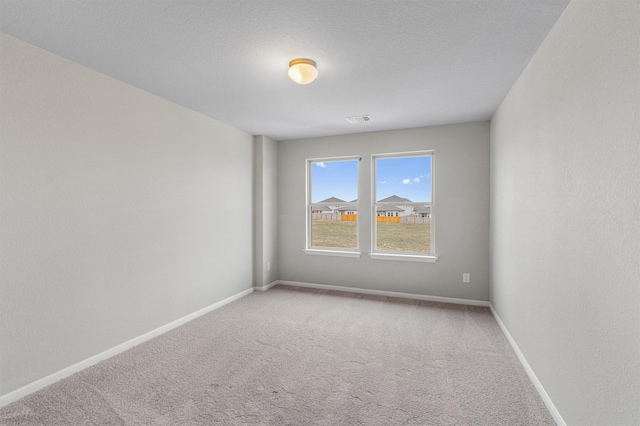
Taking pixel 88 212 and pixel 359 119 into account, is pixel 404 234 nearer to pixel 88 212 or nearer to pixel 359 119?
pixel 359 119

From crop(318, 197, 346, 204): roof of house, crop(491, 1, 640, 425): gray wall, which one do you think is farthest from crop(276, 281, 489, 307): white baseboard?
crop(491, 1, 640, 425): gray wall

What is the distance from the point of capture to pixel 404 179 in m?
4.57

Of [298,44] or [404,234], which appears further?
[404,234]

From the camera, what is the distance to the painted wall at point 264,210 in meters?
4.77

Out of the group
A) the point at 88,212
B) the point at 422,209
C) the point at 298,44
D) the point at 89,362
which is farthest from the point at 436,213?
the point at 89,362

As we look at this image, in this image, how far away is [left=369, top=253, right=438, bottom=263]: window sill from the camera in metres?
4.29

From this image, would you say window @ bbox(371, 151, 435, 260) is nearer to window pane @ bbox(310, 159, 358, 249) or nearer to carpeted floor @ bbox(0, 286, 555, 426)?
window pane @ bbox(310, 159, 358, 249)

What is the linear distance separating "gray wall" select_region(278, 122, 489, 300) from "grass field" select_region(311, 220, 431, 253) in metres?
0.20

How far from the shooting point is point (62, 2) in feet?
5.65

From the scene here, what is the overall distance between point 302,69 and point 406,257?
120 inches

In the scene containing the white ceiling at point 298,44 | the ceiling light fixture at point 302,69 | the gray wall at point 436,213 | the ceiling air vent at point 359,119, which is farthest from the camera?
the gray wall at point 436,213

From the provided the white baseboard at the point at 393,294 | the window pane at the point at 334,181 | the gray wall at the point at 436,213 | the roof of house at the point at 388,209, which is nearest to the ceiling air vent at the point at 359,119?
the gray wall at the point at 436,213

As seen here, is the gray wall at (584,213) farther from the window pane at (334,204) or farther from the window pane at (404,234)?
the window pane at (334,204)

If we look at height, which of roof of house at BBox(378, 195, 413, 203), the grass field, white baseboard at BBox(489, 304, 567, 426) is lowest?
white baseboard at BBox(489, 304, 567, 426)
